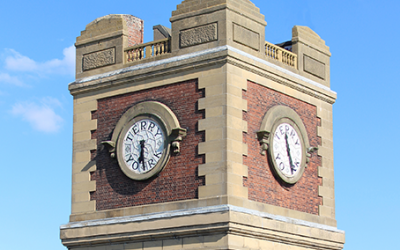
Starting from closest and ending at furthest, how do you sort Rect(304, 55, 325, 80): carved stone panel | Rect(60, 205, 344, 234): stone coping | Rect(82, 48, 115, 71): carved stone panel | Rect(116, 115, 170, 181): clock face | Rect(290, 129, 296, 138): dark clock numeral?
Rect(60, 205, 344, 234): stone coping < Rect(116, 115, 170, 181): clock face < Rect(290, 129, 296, 138): dark clock numeral < Rect(82, 48, 115, 71): carved stone panel < Rect(304, 55, 325, 80): carved stone panel

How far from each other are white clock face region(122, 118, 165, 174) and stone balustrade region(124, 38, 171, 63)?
2159 mm

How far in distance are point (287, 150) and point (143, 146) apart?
4395mm

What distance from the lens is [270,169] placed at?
2575cm

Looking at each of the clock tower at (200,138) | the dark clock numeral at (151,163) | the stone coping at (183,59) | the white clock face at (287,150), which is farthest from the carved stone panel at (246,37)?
the dark clock numeral at (151,163)

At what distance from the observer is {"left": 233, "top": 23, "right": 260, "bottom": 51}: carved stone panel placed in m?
25.3

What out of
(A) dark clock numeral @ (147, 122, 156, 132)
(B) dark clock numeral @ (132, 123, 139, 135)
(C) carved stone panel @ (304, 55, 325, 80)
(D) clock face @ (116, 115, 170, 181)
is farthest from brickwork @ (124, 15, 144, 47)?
(C) carved stone panel @ (304, 55, 325, 80)

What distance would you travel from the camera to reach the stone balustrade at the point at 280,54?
26781 millimetres

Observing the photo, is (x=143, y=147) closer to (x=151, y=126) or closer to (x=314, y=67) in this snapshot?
(x=151, y=126)

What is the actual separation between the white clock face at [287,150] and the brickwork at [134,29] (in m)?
5.63

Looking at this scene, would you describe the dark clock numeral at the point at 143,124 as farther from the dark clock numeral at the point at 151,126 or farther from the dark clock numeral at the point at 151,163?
the dark clock numeral at the point at 151,163

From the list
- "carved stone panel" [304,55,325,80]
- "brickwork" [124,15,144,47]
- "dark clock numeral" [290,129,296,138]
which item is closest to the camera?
"dark clock numeral" [290,129,296,138]

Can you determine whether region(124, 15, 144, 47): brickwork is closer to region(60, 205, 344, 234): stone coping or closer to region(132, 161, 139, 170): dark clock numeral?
region(132, 161, 139, 170): dark clock numeral

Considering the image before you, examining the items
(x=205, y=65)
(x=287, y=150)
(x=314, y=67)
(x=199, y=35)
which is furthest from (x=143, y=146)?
(x=314, y=67)

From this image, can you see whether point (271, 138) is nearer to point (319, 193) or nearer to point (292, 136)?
point (292, 136)
